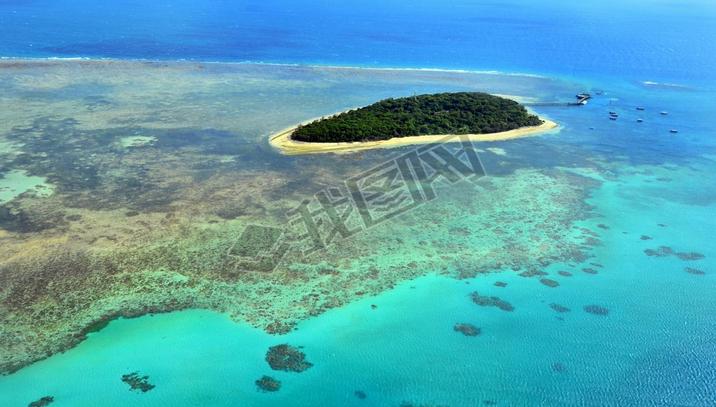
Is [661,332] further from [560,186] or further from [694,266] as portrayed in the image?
[560,186]

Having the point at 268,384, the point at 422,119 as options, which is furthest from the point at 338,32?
the point at 268,384

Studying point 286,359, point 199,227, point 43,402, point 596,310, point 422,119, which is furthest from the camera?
point 422,119

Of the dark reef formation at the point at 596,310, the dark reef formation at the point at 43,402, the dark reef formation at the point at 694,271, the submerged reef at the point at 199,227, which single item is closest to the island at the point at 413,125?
the submerged reef at the point at 199,227

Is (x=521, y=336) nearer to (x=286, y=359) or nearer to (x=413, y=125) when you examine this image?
(x=286, y=359)

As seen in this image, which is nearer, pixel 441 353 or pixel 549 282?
pixel 441 353

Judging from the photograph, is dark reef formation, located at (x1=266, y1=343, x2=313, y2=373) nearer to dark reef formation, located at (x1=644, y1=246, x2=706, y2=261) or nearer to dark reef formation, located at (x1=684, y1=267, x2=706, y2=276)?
dark reef formation, located at (x1=644, y1=246, x2=706, y2=261)

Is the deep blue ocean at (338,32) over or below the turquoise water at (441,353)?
over

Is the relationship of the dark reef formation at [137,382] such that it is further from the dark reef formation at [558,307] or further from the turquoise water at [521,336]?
the dark reef formation at [558,307]
